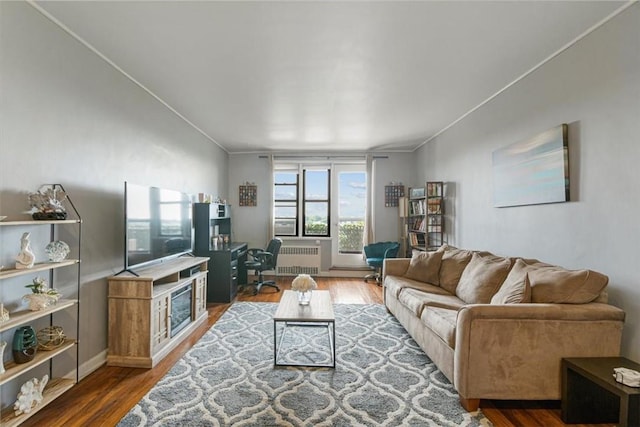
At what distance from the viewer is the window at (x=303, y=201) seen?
6719 mm

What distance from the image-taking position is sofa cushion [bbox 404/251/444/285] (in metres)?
3.86

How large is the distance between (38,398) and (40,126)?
1.73 meters

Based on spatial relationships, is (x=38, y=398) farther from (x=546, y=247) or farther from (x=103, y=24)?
(x=546, y=247)

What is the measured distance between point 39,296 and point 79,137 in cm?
125

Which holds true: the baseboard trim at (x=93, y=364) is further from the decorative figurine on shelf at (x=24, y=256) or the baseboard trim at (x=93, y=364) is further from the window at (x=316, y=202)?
the window at (x=316, y=202)

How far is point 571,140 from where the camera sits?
248cm

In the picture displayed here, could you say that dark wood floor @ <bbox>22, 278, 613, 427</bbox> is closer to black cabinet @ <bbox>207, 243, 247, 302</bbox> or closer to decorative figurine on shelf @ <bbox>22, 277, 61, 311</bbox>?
decorative figurine on shelf @ <bbox>22, 277, 61, 311</bbox>

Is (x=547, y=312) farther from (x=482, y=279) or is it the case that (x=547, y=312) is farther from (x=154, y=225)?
(x=154, y=225)

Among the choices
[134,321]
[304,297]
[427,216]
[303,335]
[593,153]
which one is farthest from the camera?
[427,216]

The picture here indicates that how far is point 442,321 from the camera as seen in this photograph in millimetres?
2471

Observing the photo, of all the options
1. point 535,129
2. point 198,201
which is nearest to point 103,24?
point 198,201

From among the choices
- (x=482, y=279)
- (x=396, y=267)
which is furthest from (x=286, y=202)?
(x=482, y=279)

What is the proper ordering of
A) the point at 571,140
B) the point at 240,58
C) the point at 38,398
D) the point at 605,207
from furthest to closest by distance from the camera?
the point at 240,58
the point at 571,140
the point at 605,207
the point at 38,398

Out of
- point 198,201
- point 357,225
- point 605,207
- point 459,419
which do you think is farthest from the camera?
point 357,225
